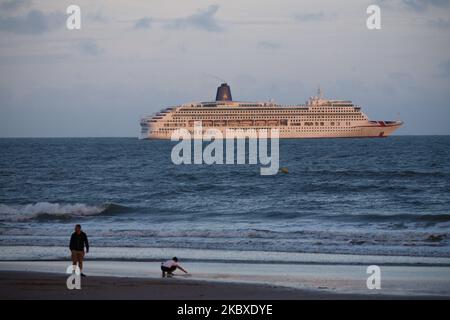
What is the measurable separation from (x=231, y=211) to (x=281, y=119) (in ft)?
322

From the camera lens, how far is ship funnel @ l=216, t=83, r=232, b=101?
15800cm

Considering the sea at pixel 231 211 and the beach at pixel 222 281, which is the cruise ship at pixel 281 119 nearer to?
the sea at pixel 231 211

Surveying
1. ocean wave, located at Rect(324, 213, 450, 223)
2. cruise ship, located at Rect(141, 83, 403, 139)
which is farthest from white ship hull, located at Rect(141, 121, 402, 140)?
ocean wave, located at Rect(324, 213, 450, 223)

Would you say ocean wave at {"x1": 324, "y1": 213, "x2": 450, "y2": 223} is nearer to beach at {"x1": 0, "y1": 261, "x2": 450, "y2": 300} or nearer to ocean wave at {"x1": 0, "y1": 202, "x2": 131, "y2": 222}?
ocean wave at {"x1": 0, "y1": 202, "x2": 131, "y2": 222}

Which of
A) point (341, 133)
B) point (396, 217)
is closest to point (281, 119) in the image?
point (341, 133)

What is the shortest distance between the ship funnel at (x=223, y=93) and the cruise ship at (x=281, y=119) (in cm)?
3076

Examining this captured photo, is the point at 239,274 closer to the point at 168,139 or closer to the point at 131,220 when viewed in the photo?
the point at 131,220

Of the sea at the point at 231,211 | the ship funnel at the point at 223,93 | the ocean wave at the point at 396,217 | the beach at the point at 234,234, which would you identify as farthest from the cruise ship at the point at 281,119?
the ocean wave at the point at 396,217

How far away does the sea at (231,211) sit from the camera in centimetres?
1811

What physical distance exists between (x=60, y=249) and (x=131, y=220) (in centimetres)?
812

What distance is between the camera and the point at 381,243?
18500 mm

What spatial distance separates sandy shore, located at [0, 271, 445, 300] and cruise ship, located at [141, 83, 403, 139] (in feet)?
364

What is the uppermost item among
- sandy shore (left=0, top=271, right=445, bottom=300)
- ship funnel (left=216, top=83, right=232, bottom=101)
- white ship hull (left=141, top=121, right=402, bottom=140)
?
ship funnel (left=216, top=83, right=232, bottom=101)
